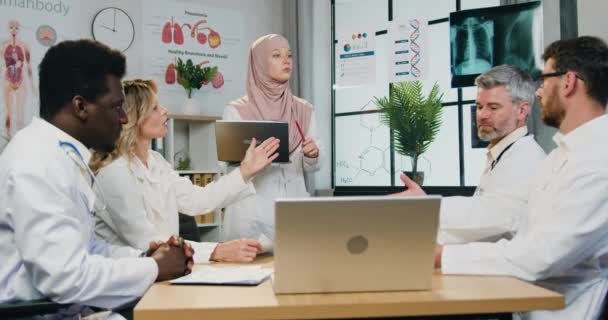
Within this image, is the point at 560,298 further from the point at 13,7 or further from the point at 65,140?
the point at 13,7

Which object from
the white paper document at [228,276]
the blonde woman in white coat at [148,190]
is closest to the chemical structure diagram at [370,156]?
the blonde woman in white coat at [148,190]

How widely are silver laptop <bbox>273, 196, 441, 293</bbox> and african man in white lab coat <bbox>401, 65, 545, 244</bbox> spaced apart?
0.74 meters

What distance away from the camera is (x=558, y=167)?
1718mm

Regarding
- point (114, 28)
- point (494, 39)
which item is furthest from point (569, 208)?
point (114, 28)

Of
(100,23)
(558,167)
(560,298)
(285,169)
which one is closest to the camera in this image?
(560,298)

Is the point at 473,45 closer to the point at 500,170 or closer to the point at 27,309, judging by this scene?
the point at 500,170

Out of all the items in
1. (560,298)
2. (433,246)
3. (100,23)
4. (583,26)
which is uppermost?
(100,23)

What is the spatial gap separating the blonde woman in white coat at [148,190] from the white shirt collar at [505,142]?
954 mm

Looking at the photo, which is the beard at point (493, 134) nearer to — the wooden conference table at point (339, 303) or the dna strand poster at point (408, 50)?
the wooden conference table at point (339, 303)

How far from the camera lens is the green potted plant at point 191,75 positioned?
5.08 metres

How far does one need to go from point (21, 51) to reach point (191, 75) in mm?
1300

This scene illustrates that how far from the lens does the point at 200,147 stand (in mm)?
5195

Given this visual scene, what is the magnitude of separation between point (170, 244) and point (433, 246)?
701mm

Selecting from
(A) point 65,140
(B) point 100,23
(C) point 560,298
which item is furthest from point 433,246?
(B) point 100,23
